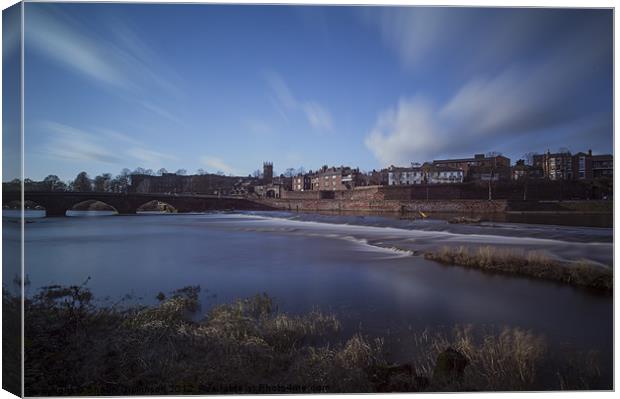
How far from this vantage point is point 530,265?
3.36 m

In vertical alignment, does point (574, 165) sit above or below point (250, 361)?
above

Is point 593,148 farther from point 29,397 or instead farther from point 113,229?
point 113,229

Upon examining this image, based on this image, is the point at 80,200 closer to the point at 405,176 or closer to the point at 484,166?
the point at 405,176

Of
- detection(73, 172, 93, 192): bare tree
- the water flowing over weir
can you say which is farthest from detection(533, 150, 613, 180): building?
detection(73, 172, 93, 192): bare tree

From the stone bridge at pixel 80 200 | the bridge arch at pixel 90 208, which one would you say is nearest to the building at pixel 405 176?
the stone bridge at pixel 80 200

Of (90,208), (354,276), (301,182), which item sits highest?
(301,182)

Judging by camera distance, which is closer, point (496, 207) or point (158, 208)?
point (496, 207)

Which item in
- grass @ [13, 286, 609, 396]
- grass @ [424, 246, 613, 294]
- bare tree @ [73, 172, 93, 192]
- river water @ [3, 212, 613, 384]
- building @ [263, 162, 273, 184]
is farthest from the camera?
building @ [263, 162, 273, 184]

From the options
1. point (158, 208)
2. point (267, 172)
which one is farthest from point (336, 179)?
point (158, 208)

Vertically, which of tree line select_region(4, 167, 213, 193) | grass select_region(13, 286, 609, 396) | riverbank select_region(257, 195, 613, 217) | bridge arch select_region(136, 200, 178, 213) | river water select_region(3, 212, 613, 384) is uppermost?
tree line select_region(4, 167, 213, 193)

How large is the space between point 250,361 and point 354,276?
168 centimetres

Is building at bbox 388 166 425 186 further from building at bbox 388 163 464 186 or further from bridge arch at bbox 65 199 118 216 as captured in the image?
bridge arch at bbox 65 199 118 216

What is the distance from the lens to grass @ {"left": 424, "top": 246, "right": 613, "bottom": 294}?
2922 millimetres

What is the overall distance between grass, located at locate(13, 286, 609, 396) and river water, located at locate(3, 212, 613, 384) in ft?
0.92
